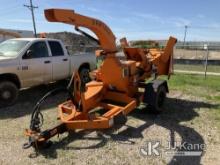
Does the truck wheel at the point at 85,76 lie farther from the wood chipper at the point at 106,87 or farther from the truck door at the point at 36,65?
the truck door at the point at 36,65

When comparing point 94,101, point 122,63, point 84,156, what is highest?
point 122,63

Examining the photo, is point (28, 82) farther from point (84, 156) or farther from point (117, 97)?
point (84, 156)

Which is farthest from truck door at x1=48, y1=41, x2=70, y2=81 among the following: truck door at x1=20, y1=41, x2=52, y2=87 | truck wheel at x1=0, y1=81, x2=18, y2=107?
truck wheel at x1=0, y1=81, x2=18, y2=107

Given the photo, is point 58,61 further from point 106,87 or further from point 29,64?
point 106,87

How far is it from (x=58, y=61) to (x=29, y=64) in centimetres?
134

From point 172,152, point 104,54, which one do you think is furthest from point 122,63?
point 172,152

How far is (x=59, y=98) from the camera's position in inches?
364

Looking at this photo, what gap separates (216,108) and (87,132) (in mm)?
3954

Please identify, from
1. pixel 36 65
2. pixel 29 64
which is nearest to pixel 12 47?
pixel 29 64

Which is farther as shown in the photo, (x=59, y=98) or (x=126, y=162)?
(x=59, y=98)

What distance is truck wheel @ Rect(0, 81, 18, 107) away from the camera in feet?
26.6

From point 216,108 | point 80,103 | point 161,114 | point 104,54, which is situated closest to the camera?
point 80,103

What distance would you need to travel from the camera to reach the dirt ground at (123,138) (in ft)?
16.1

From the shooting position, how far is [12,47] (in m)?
8.91
